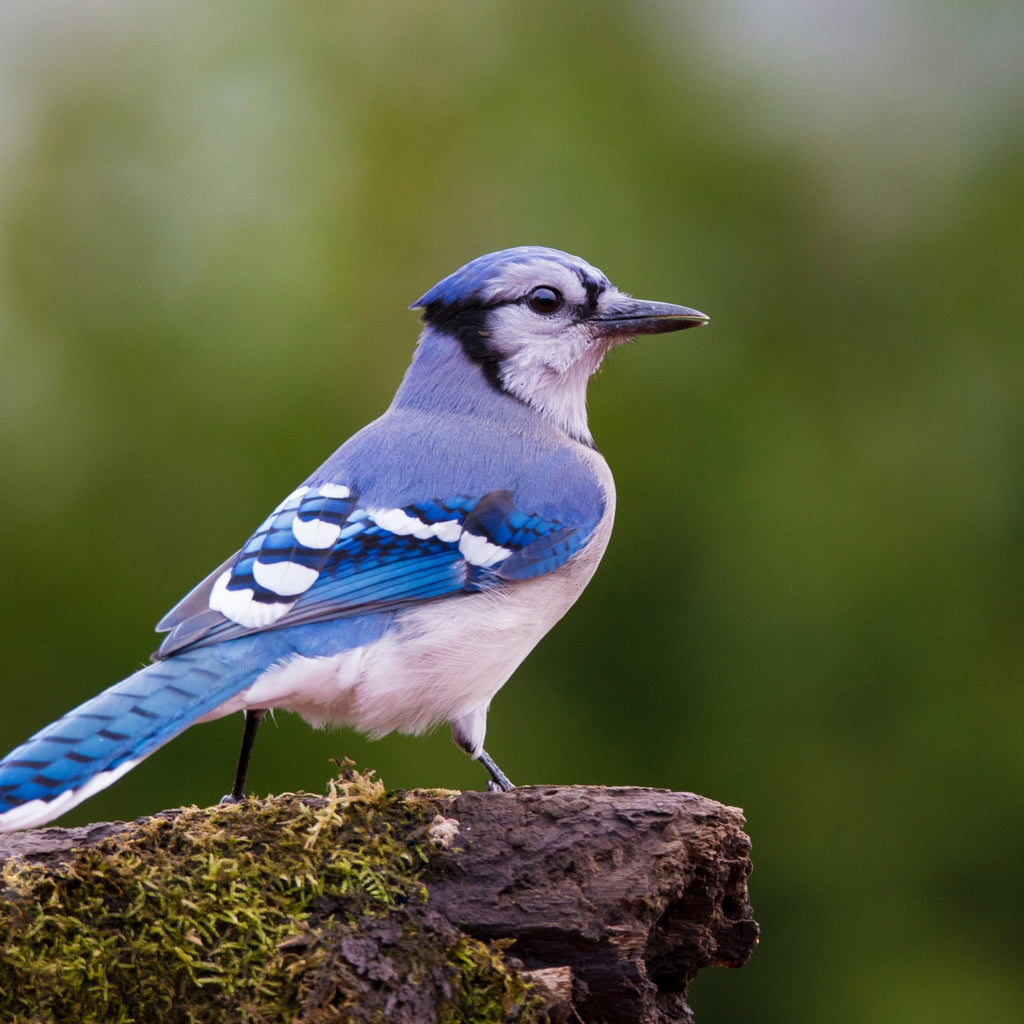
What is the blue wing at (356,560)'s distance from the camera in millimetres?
2746

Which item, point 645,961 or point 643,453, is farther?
point 643,453

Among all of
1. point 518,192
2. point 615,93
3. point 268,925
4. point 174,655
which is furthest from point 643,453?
point 268,925

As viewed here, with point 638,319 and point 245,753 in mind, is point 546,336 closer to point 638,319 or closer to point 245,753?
point 638,319

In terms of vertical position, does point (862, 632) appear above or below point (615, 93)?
below

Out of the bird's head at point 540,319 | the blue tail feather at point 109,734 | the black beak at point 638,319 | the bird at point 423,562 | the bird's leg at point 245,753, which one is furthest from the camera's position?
the black beak at point 638,319

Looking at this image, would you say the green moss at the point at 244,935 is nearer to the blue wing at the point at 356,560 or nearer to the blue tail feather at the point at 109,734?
the blue tail feather at the point at 109,734

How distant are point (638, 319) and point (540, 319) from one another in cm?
28

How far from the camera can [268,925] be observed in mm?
2285

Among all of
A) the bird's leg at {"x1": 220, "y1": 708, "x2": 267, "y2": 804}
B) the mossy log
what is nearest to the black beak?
the bird's leg at {"x1": 220, "y1": 708, "x2": 267, "y2": 804}

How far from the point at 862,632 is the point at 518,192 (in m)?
2.16

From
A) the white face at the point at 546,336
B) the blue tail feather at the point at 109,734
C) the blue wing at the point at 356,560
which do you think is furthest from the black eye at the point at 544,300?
the blue tail feather at the point at 109,734

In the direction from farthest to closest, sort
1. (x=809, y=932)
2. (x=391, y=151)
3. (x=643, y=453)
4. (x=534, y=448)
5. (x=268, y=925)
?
(x=391, y=151) → (x=643, y=453) → (x=809, y=932) → (x=534, y=448) → (x=268, y=925)

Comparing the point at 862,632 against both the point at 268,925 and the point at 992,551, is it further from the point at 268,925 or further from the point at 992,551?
the point at 268,925

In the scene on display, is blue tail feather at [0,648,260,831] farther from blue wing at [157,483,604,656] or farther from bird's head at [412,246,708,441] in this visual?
bird's head at [412,246,708,441]
